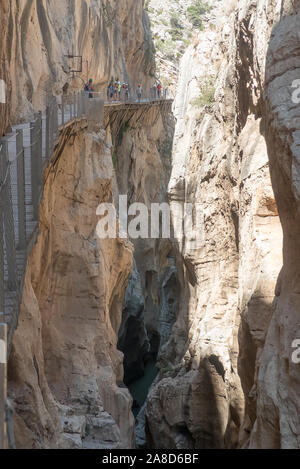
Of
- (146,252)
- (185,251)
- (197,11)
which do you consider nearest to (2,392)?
(185,251)

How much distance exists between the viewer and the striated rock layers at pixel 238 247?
364 inches

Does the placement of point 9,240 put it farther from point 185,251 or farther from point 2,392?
point 185,251

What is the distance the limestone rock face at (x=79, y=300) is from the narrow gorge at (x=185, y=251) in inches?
1.5

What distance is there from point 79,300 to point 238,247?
15.2 ft

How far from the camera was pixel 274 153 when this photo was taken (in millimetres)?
9930

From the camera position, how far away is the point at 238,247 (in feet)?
55.4

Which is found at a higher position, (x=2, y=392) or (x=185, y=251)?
(x=185, y=251)

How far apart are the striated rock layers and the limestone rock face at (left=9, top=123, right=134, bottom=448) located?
2420 millimetres

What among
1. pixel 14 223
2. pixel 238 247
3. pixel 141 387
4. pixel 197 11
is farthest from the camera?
pixel 197 11

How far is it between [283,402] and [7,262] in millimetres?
4393

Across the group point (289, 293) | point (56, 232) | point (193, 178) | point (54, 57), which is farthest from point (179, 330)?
point (289, 293)

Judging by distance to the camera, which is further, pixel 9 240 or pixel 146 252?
pixel 146 252
